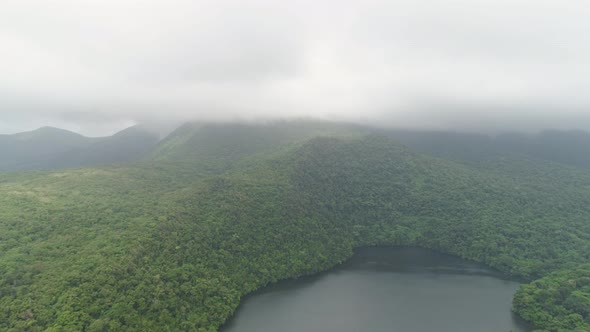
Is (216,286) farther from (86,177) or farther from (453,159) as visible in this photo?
(453,159)

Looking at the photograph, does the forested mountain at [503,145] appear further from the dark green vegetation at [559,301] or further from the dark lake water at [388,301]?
the dark green vegetation at [559,301]

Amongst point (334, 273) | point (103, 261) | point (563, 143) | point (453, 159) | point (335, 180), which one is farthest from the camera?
point (563, 143)


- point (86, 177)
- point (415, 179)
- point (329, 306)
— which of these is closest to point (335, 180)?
point (415, 179)

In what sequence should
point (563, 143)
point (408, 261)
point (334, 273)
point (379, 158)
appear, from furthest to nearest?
1. point (563, 143)
2. point (379, 158)
3. point (408, 261)
4. point (334, 273)

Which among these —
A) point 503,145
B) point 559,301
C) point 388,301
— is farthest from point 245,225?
point 503,145

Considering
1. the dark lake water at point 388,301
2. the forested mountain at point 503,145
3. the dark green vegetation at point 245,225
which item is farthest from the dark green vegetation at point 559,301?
the forested mountain at point 503,145

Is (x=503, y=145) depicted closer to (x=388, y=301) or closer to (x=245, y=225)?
(x=388, y=301)

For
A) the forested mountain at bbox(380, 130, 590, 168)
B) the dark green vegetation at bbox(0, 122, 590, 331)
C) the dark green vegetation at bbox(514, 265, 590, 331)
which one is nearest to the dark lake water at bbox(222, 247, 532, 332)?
the dark green vegetation at bbox(514, 265, 590, 331)

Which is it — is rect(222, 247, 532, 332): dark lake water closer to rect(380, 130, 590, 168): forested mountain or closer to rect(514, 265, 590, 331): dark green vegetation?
rect(514, 265, 590, 331): dark green vegetation
